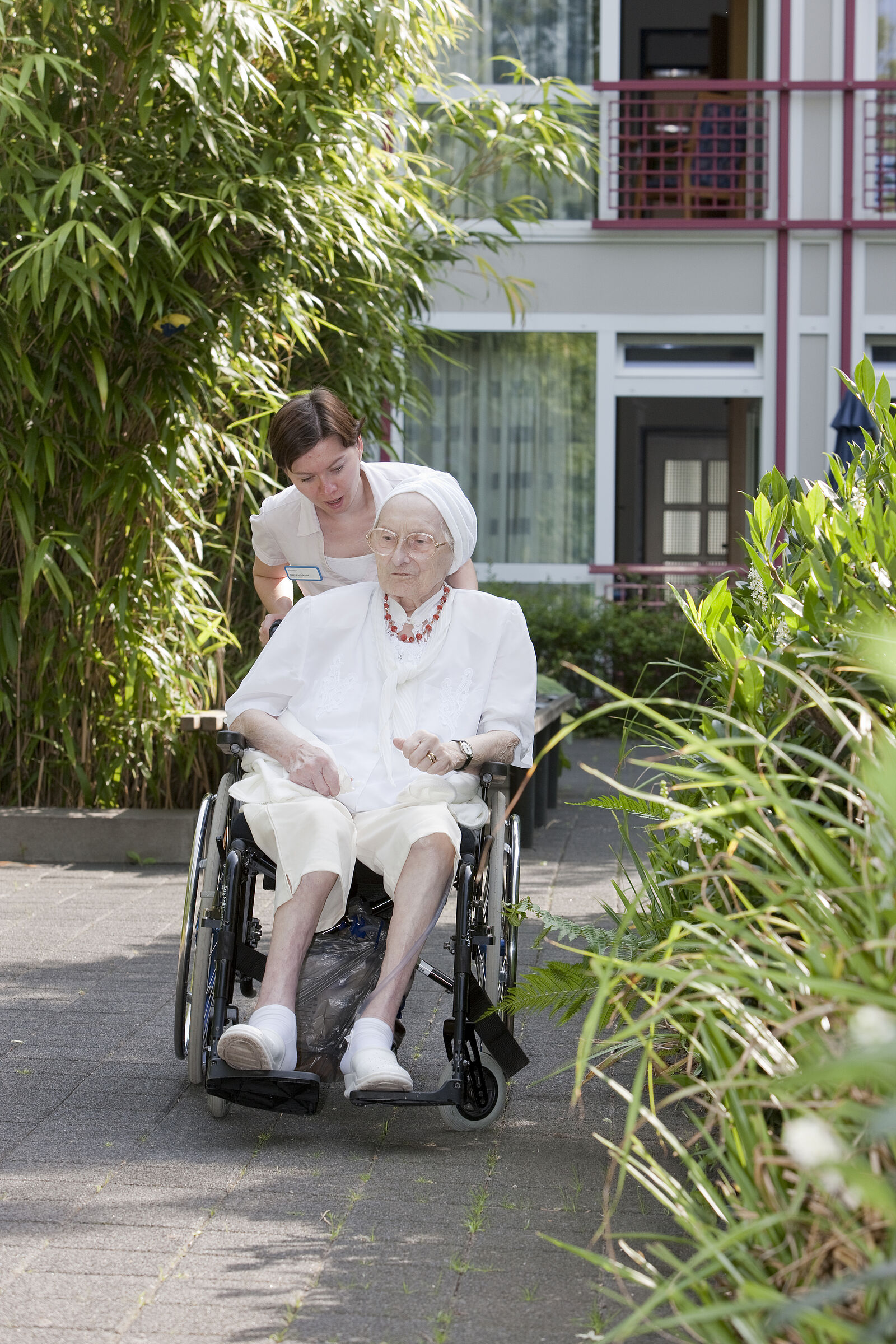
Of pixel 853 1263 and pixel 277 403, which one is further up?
pixel 277 403

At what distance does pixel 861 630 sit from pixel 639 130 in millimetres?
9653

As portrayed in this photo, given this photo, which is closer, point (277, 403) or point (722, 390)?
point (277, 403)

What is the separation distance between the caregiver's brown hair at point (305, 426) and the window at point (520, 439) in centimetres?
739

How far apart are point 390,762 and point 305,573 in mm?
777

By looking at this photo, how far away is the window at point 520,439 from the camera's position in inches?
422

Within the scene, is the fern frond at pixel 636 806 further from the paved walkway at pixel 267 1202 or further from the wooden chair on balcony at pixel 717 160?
the wooden chair on balcony at pixel 717 160

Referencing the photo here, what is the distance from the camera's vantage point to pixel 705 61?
40.1 ft

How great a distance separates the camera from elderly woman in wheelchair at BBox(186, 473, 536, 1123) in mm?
2639

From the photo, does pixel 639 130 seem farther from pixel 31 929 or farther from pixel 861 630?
pixel 861 630

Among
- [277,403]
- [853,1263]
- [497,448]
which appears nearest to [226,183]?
[277,403]

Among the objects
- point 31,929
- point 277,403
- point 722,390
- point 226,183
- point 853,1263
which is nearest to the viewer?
point 853,1263

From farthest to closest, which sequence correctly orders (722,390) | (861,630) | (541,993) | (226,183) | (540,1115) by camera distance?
(722,390) → (226,183) → (540,1115) → (541,993) → (861,630)

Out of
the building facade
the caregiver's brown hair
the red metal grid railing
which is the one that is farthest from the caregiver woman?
the red metal grid railing

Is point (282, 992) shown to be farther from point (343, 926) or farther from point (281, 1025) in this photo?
point (343, 926)
